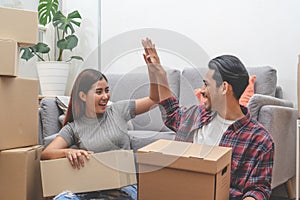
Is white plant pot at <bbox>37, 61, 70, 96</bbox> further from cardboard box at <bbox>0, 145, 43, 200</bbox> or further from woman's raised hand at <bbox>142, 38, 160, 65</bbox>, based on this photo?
woman's raised hand at <bbox>142, 38, 160, 65</bbox>

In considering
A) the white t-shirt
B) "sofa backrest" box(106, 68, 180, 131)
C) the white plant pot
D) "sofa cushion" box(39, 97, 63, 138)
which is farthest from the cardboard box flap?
the white plant pot

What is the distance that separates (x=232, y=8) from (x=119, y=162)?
1855 mm

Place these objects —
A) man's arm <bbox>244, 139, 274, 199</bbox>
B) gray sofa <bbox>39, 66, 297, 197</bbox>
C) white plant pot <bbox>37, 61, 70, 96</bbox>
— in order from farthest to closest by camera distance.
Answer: white plant pot <bbox>37, 61, 70, 96</bbox>, gray sofa <bbox>39, 66, 297, 197</bbox>, man's arm <bbox>244, 139, 274, 199</bbox>

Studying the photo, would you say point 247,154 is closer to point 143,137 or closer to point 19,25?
point 143,137

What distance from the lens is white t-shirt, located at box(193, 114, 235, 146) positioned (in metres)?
1.46

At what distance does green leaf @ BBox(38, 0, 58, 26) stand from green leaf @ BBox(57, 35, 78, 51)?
223 mm

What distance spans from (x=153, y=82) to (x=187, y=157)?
0.45 metres

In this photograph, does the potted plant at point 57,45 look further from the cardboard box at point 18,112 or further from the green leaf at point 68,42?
the cardboard box at point 18,112

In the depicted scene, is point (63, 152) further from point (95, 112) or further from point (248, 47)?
point (248, 47)

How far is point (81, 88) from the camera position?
1661mm

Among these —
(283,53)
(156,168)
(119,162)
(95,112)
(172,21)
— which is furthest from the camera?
(172,21)

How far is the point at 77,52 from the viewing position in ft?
11.7

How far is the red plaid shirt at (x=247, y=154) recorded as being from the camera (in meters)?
1.35

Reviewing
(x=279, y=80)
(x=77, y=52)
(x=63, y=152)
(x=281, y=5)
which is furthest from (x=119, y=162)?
(x=77, y=52)
